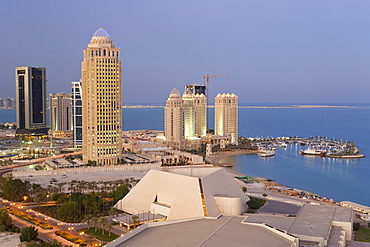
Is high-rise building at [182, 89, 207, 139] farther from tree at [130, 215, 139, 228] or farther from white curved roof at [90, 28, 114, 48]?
tree at [130, 215, 139, 228]

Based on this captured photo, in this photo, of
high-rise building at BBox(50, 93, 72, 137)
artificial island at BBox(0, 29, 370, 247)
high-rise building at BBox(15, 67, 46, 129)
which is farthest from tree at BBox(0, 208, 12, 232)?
high-rise building at BBox(15, 67, 46, 129)

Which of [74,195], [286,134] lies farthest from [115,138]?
[286,134]

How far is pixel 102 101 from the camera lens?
63250 millimetres

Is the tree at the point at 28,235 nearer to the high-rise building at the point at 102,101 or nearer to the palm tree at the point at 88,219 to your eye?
the palm tree at the point at 88,219

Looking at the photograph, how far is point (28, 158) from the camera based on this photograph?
242 feet

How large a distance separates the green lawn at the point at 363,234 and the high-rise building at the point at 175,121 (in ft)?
185

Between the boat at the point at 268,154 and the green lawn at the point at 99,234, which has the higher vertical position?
the boat at the point at 268,154

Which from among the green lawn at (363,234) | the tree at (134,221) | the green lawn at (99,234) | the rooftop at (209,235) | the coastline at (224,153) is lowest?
the green lawn at (363,234)

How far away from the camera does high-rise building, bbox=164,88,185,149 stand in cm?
9012

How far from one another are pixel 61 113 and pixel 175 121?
3974cm

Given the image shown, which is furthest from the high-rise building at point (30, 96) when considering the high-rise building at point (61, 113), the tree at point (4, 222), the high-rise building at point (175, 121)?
the tree at point (4, 222)

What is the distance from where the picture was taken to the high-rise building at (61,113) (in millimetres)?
115688

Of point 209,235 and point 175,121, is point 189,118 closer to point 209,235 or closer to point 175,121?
point 175,121

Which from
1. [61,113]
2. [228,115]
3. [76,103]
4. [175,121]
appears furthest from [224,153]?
[61,113]
